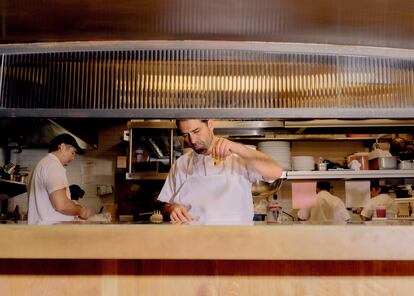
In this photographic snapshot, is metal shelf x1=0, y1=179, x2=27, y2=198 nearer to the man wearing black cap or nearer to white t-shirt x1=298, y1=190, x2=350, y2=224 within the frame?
the man wearing black cap

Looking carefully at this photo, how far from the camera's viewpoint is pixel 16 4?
1.71 meters

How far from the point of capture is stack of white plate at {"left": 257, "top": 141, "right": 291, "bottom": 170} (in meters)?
5.02

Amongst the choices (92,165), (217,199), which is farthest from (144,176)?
(217,199)

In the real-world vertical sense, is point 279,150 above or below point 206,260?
above

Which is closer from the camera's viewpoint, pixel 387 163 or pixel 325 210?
pixel 387 163

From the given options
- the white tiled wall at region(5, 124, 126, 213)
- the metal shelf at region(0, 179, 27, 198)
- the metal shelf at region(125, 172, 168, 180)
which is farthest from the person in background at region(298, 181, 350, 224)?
the metal shelf at region(0, 179, 27, 198)

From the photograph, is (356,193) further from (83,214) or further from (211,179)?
(83,214)

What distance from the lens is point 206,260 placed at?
1.30 metres

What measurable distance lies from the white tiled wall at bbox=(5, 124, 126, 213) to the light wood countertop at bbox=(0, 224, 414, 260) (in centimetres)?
493

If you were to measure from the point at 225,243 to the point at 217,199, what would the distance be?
1.55 m

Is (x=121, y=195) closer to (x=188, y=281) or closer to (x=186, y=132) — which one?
(x=186, y=132)

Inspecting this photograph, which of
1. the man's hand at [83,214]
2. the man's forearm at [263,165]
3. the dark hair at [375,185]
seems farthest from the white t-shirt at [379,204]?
the man's hand at [83,214]

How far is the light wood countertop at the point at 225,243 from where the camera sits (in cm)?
116

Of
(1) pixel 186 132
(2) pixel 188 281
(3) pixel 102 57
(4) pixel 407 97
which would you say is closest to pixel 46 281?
(2) pixel 188 281
